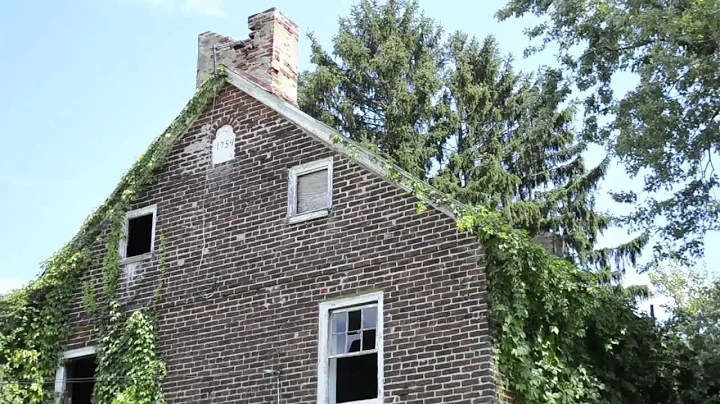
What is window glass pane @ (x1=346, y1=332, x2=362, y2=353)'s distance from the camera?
14250 millimetres

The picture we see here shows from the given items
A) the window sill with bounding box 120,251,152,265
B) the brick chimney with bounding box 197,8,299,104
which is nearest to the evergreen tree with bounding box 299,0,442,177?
the brick chimney with bounding box 197,8,299,104

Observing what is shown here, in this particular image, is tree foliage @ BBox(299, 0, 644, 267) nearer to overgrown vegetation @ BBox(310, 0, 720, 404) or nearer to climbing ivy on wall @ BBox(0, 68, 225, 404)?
overgrown vegetation @ BBox(310, 0, 720, 404)

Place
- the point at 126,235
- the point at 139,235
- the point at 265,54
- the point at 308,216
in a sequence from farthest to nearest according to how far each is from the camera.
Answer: the point at 265,54 < the point at 139,235 < the point at 126,235 < the point at 308,216

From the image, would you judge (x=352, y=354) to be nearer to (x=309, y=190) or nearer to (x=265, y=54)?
(x=309, y=190)

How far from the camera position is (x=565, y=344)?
14.2m

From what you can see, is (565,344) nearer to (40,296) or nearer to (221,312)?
(221,312)

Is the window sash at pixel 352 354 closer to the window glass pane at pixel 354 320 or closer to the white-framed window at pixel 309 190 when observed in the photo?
the window glass pane at pixel 354 320

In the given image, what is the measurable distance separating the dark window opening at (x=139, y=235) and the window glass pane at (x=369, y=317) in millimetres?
5076

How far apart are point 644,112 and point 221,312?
750 centimetres

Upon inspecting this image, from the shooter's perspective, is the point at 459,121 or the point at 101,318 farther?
the point at 459,121

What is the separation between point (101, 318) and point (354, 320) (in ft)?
16.4

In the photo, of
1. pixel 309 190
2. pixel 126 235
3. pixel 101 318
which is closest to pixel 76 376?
pixel 101 318

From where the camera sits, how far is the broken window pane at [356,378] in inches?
564

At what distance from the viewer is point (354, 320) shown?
1443 centimetres
